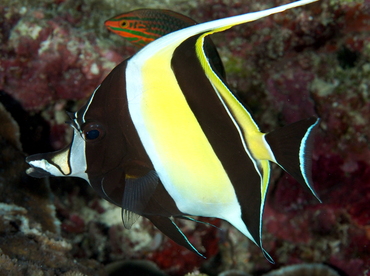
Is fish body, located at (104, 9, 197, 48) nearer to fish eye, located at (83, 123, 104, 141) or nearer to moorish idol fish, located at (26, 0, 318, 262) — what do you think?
moorish idol fish, located at (26, 0, 318, 262)

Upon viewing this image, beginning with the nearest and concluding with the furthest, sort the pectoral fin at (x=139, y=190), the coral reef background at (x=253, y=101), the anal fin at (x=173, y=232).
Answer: the pectoral fin at (x=139, y=190), the anal fin at (x=173, y=232), the coral reef background at (x=253, y=101)

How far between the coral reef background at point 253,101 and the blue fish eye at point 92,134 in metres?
1.54

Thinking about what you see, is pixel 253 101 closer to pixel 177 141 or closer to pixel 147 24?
pixel 147 24

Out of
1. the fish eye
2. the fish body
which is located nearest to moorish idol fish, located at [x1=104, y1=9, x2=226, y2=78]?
the fish body

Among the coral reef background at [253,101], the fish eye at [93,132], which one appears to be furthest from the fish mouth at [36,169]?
the coral reef background at [253,101]

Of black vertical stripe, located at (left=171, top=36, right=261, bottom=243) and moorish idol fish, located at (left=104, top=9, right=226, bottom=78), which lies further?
moorish idol fish, located at (left=104, top=9, right=226, bottom=78)

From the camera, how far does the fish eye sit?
1136 mm

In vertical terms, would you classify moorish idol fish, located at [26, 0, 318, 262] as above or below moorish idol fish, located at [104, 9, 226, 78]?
below

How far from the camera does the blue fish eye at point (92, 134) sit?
1.14m

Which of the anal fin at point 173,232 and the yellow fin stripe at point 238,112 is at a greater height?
the yellow fin stripe at point 238,112

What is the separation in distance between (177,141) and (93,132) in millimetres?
312

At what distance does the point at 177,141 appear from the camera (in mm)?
1149

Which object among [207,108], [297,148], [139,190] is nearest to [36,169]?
[139,190]

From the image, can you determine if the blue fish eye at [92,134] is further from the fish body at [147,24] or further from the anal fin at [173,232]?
the fish body at [147,24]
